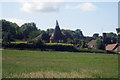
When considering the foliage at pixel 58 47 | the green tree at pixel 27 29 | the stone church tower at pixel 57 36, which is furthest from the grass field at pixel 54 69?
the green tree at pixel 27 29

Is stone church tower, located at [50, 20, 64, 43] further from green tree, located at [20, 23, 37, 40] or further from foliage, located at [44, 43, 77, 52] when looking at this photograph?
foliage, located at [44, 43, 77, 52]

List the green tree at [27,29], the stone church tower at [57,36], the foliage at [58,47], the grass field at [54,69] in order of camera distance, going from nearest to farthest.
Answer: the grass field at [54,69]
the foliage at [58,47]
the stone church tower at [57,36]
the green tree at [27,29]

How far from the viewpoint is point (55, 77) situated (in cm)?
1324

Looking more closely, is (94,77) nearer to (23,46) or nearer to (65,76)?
(65,76)

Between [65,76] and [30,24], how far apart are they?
9790cm

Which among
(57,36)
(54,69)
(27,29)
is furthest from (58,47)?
(54,69)

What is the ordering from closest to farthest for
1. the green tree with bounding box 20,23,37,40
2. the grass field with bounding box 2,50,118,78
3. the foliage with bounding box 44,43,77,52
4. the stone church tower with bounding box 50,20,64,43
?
the grass field with bounding box 2,50,118,78
the foliage with bounding box 44,43,77,52
the stone church tower with bounding box 50,20,64,43
the green tree with bounding box 20,23,37,40

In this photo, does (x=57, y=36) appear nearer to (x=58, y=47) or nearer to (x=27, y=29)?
(x=58, y=47)

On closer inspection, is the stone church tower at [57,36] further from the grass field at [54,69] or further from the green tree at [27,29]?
the grass field at [54,69]

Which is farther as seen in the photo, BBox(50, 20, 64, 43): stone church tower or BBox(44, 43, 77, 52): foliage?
BBox(50, 20, 64, 43): stone church tower

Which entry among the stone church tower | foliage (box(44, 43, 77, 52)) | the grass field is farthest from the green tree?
the grass field

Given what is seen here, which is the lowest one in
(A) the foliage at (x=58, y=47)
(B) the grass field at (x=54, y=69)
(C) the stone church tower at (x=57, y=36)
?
(B) the grass field at (x=54, y=69)

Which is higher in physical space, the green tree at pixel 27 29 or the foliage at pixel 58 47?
the green tree at pixel 27 29

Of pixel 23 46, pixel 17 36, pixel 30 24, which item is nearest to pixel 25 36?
pixel 17 36
